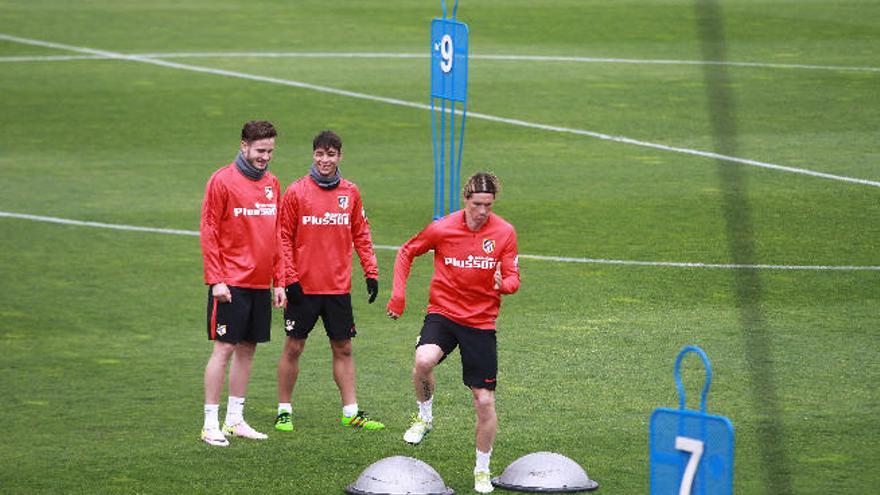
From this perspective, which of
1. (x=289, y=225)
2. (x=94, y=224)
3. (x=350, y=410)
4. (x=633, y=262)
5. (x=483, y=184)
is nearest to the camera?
(x=483, y=184)

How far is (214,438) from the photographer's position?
11211 mm

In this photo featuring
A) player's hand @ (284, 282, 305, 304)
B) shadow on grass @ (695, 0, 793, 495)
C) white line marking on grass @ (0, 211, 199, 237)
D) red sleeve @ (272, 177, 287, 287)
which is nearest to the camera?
shadow on grass @ (695, 0, 793, 495)

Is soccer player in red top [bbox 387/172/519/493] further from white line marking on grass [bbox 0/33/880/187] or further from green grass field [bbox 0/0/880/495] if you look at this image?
white line marking on grass [bbox 0/33/880/187]

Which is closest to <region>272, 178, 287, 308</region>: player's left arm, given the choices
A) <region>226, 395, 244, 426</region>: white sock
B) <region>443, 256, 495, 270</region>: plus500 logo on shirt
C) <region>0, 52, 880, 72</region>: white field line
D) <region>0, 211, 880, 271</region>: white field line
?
<region>226, 395, 244, 426</region>: white sock

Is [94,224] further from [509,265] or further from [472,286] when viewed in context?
[509,265]

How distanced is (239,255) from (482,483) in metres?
2.30

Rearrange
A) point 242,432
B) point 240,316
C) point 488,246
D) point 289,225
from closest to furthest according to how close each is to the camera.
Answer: point 488,246
point 240,316
point 242,432
point 289,225

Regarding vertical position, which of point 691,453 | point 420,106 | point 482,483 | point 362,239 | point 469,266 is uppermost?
point 420,106

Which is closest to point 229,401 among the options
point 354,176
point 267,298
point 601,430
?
point 267,298

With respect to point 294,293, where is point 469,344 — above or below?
below

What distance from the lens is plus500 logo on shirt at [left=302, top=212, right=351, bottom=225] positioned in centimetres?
1155

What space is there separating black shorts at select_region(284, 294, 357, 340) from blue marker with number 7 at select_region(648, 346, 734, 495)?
14.0 feet

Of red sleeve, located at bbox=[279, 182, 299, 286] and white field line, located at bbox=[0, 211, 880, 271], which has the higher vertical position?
red sleeve, located at bbox=[279, 182, 299, 286]

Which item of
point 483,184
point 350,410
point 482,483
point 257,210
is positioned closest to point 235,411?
point 350,410
